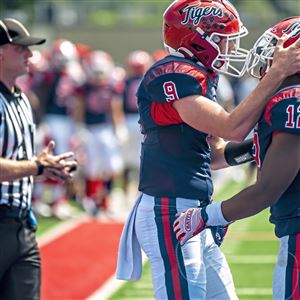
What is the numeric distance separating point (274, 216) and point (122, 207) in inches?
366

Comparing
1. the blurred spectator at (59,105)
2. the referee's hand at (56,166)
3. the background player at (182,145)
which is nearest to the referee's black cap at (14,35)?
the referee's hand at (56,166)

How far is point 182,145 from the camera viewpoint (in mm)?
4293

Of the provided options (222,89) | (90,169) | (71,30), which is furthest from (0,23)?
(71,30)

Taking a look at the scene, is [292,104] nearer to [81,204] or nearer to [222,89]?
[81,204]

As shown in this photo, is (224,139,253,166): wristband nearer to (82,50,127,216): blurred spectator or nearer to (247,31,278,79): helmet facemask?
(247,31,278,79): helmet facemask

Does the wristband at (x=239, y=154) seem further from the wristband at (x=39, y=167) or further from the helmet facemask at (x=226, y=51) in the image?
the wristband at (x=39, y=167)

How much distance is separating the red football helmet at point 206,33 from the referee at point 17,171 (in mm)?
1090

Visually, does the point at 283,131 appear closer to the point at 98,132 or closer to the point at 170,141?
the point at 170,141

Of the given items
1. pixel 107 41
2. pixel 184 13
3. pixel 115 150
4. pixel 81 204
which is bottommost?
pixel 107 41

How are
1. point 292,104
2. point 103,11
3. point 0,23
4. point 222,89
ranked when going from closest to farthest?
point 292,104 → point 0,23 → point 222,89 → point 103,11

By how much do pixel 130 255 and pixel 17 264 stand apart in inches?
33.0

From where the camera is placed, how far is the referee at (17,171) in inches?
196

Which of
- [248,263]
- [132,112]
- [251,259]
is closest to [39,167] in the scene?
[248,263]

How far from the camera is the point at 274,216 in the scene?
400 cm
